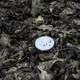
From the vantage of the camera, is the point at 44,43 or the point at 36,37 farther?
the point at 36,37

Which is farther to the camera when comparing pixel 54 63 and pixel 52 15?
pixel 52 15

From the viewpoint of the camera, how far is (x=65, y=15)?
11.4 feet

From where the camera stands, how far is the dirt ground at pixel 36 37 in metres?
2.65

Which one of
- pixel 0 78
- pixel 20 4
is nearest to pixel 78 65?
pixel 0 78

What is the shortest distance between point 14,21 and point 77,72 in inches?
55.1

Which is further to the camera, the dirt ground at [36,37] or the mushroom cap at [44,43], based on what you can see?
the mushroom cap at [44,43]

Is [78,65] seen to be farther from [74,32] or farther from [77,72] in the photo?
[74,32]

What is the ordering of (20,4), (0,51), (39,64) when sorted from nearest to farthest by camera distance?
(39,64) < (0,51) < (20,4)

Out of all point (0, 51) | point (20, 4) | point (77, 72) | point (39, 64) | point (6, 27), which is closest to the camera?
point (77, 72)

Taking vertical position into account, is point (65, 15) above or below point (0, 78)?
above

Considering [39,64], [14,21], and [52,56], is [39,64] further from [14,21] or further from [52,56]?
[14,21]

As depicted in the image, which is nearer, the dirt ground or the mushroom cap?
the dirt ground

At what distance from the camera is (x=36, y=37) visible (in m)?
3.10

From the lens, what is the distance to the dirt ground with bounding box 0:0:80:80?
265cm
